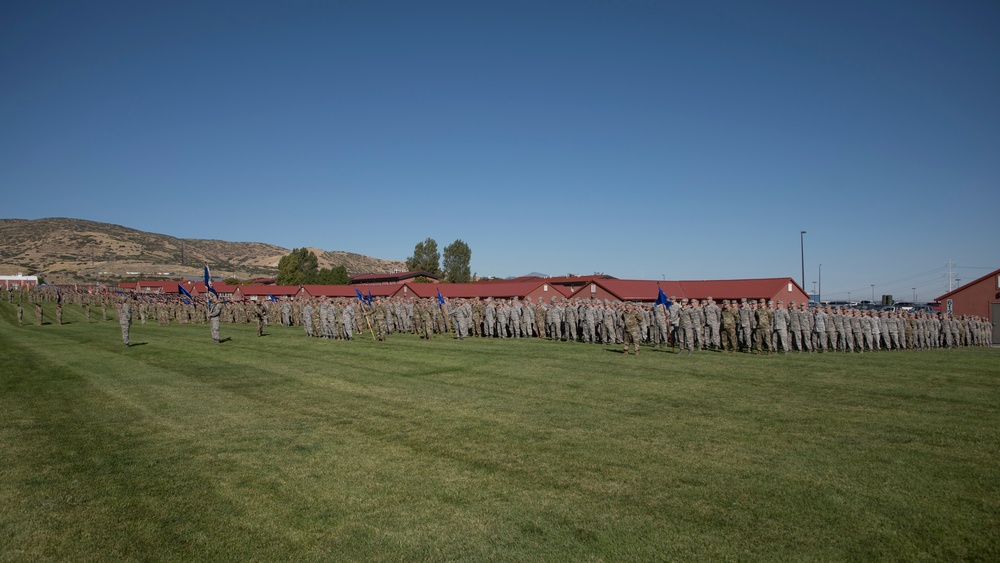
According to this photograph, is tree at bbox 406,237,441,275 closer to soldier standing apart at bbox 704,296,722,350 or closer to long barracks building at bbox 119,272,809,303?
long barracks building at bbox 119,272,809,303

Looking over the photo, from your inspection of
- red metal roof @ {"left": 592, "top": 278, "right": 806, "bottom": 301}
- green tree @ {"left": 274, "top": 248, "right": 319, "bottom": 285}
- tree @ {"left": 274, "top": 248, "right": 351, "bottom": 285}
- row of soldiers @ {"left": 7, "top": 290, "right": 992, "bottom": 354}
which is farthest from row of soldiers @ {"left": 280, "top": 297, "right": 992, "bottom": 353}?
green tree @ {"left": 274, "top": 248, "right": 319, "bottom": 285}

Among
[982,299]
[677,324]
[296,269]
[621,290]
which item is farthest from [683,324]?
[296,269]

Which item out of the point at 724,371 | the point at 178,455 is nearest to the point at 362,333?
the point at 724,371

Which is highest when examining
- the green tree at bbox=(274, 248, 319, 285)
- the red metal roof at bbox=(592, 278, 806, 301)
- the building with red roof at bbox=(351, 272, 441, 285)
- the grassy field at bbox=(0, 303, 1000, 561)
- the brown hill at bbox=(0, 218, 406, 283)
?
the brown hill at bbox=(0, 218, 406, 283)

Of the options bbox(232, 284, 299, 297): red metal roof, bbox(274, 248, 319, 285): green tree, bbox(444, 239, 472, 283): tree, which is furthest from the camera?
bbox(444, 239, 472, 283): tree

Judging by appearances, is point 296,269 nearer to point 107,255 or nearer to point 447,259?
point 447,259

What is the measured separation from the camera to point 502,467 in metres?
7.55

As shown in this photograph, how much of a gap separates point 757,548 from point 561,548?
5.79 ft

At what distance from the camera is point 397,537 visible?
554 cm

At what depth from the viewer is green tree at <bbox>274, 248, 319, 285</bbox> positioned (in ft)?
304

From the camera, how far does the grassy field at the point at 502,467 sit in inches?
213

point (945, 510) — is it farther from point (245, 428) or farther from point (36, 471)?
point (36, 471)

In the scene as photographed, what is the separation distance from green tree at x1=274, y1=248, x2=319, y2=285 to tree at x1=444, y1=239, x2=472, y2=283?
23920 millimetres

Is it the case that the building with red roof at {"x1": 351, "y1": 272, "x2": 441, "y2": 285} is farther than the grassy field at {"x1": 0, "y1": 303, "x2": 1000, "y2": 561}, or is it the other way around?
the building with red roof at {"x1": 351, "y1": 272, "x2": 441, "y2": 285}
